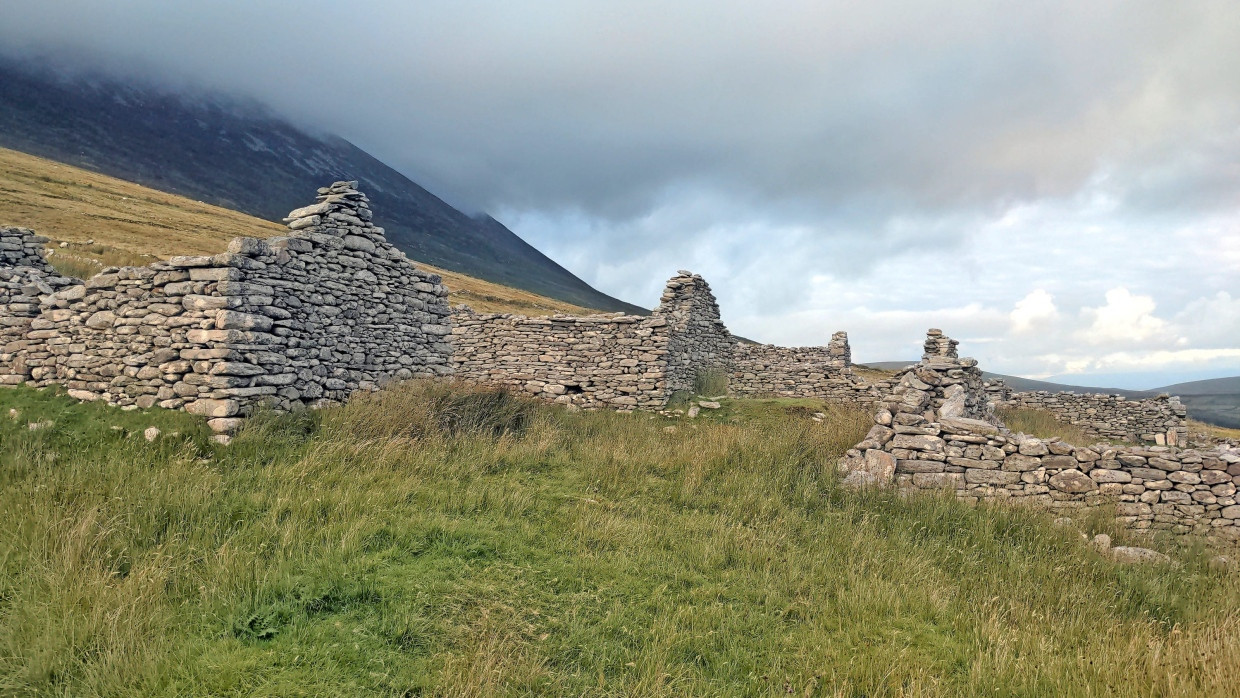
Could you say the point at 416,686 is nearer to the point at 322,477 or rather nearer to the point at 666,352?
the point at 322,477

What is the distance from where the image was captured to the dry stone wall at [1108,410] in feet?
73.8

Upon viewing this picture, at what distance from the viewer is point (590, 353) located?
17.7 m

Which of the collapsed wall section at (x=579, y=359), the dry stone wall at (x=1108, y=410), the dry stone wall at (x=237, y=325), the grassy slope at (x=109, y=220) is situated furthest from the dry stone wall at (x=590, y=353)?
the dry stone wall at (x=1108, y=410)

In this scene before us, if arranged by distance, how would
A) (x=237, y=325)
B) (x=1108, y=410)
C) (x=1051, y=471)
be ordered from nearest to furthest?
(x=1051, y=471), (x=237, y=325), (x=1108, y=410)

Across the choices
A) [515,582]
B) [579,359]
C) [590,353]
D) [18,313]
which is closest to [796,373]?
[590,353]

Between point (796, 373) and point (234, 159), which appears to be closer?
point (796, 373)

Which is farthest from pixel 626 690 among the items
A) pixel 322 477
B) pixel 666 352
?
pixel 666 352

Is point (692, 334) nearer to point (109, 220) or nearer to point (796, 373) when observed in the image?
point (796, 373)

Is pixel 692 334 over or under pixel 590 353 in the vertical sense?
over

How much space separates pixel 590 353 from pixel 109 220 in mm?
41489

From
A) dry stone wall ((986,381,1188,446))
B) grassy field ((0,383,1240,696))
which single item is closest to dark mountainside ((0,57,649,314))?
dry stone wall ((986,381,1188,446))

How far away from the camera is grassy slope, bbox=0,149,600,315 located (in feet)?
99.7

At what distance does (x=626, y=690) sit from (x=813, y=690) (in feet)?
4.65

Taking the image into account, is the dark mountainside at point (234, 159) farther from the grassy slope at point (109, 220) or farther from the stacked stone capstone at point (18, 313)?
the stacked stone capstone at point (18, 313)
